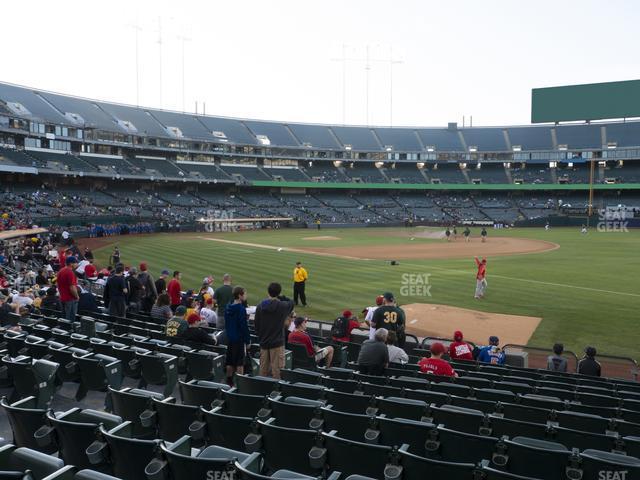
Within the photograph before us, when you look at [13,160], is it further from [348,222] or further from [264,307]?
[264,307]

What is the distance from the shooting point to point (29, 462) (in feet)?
13.0

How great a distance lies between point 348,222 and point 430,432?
75139mm

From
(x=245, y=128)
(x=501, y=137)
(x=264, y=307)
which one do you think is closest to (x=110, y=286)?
(x=264, y=307)

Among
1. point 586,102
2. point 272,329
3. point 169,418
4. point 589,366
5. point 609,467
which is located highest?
point 586,102

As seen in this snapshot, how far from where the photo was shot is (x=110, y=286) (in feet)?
44.4

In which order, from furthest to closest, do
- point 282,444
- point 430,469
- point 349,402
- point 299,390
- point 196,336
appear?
point 196,336 → point 299,390 → point 349,402 → point 282,444 → point 430,469

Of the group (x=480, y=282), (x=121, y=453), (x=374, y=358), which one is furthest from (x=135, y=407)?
(x=480, y=282)

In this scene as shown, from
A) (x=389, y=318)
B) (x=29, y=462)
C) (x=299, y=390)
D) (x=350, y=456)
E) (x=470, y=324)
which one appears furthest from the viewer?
(x=470, y=324)

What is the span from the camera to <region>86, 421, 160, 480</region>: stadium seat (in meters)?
4.41

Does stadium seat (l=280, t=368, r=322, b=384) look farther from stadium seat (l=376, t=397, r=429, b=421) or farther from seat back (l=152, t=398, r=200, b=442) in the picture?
seat back (l=152, t=398, r=200, b=442)

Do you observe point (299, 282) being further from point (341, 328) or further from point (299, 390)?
point (299, 390)

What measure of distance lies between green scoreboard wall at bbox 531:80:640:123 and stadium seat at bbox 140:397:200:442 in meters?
101

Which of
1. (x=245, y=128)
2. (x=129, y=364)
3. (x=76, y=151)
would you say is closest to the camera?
(x=129, y=364)

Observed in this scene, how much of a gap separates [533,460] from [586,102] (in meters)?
101
